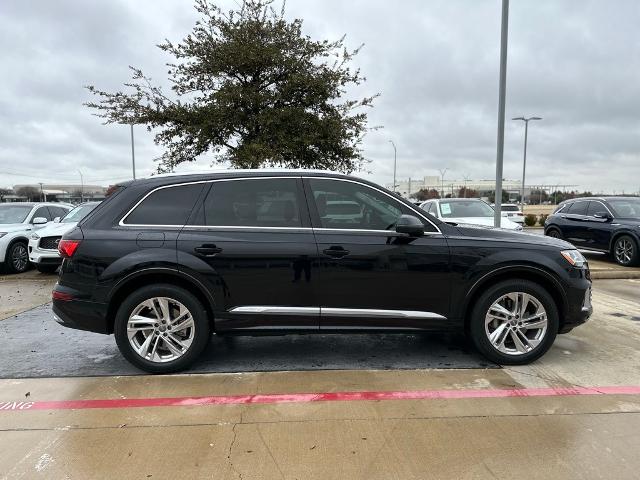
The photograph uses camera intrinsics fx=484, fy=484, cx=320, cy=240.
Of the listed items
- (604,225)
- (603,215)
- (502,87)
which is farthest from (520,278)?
(603,215)

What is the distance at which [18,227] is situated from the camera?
11.2m

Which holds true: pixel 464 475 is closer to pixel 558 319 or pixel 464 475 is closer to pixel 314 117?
pixel 558 319

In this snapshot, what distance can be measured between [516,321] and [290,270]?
2.15 meters

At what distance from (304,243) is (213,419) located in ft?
5.35

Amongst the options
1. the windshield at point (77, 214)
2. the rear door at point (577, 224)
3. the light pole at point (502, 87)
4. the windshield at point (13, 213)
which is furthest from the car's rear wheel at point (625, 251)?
the windshield at point (13, 213)

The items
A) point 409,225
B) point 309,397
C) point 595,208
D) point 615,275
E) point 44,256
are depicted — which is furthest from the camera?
point 595,208

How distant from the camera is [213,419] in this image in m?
3.52

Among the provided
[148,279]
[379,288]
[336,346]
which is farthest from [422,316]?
[148,279]

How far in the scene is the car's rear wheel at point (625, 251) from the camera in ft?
35.1

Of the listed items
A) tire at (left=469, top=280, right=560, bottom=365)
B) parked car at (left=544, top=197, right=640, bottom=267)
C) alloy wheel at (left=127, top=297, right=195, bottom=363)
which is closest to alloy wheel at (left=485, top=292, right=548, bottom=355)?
tire at (left=469, top=280, right=560, bottom=365)

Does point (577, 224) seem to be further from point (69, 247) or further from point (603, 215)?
point (69, 247)

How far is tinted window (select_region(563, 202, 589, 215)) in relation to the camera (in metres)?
12.4

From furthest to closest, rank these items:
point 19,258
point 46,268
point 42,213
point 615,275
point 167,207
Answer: point 42,213, point 19,258, point 46,268, point 615,275, point 167,207

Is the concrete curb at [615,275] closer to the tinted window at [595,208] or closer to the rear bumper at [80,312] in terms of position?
the tinted window at [595,208]
